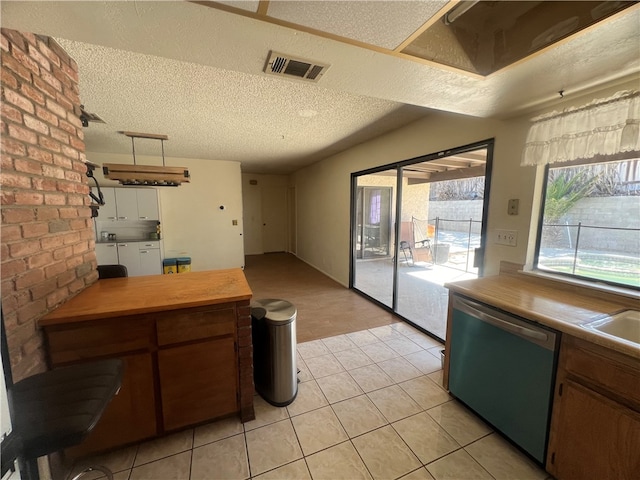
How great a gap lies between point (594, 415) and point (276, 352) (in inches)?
68.4

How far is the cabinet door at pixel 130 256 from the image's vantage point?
14.8ft

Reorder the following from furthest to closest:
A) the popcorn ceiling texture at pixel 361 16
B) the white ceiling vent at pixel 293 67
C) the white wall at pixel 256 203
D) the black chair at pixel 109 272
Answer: the white wall at pixel 256 203 → the black chair at pixel 109 272 → the white ceiling vent at pixel 293 67 → the popcorn ceiling texture at pixel 361 16

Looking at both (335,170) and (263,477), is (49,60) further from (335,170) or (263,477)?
(335,170)

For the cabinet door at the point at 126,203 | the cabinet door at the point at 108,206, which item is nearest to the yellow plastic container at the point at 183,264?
the cabinet door at the point at 126,203

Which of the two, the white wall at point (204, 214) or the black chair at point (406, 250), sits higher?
the white wall at point (204, 214)

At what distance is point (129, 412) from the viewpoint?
1.48m

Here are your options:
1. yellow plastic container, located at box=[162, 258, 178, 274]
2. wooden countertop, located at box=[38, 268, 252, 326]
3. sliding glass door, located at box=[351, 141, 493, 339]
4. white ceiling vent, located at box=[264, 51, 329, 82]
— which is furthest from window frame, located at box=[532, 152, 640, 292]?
yellow plastic container, located at box=[162, 258, 178, 274]

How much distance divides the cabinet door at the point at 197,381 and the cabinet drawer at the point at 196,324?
0.05 m

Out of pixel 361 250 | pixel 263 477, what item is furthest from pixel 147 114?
pixel 361 250

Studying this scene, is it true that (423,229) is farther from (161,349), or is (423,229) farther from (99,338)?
(99,338)

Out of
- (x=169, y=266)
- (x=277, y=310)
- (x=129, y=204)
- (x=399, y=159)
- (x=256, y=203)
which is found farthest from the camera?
(x=256, y=203)

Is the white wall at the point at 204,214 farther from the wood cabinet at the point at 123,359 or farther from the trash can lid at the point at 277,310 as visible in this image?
the wood cabinet at the point at 123,359

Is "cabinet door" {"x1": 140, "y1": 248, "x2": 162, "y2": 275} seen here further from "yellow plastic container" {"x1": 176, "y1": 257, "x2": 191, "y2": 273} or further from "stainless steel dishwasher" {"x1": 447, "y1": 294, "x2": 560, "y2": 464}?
"stainless steel dishwasher" {"x1": 447, "y1": 294, "x2": 560, "y2": 464}

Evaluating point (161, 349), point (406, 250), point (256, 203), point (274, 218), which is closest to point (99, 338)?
point (161, 349)
